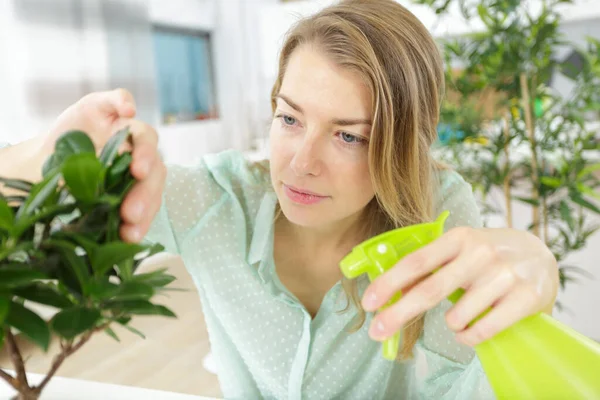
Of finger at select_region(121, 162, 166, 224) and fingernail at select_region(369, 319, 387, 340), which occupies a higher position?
finger at select_region(121, 162, 166, 224)

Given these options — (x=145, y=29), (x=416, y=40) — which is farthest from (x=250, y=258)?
(x=145, y=29)

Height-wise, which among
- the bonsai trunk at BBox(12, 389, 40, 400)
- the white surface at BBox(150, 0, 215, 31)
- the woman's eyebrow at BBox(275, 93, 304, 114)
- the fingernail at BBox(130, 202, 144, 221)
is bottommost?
the bonsai trunk at BBox(12, 389, 40, 400)

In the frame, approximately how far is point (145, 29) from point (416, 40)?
290 cm

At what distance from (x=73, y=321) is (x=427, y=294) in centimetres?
32

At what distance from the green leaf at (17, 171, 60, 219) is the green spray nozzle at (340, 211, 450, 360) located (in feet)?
0.83

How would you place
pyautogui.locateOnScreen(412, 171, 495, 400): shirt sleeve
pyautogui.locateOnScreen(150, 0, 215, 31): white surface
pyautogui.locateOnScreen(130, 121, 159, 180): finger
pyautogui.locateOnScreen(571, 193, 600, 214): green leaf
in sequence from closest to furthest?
pyautogui.locateOnScreen(130, 121, 159, 180): finger, pyautogui.locateOnScreen(412, 171, 495, 400): shirt sleeve, pyautogui.locateOnScreen(571, 193, 600, 214): green leaf, pyautogui.locateOnScreen(150, 0, 215, 31): white surface

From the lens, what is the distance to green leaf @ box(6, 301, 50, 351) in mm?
370

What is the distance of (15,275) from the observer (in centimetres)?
36

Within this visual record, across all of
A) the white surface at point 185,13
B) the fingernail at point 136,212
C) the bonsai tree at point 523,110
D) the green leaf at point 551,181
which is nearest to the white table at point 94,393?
the fingernail at point 136,212

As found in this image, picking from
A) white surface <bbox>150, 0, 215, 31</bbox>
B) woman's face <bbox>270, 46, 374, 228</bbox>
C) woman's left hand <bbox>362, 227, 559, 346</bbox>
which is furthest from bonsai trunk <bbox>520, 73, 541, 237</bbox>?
white surface <bbox>150, 0, 215, 31</bbox>

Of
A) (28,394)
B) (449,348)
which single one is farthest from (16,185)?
(449,348)

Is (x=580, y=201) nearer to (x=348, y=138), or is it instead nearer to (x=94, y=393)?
(x=348, y=138)

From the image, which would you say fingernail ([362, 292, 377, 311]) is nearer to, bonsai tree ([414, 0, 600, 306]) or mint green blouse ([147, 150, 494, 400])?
mint green blouse ([147, 150, 494, 400])

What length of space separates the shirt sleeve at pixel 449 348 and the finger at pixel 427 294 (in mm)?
314
